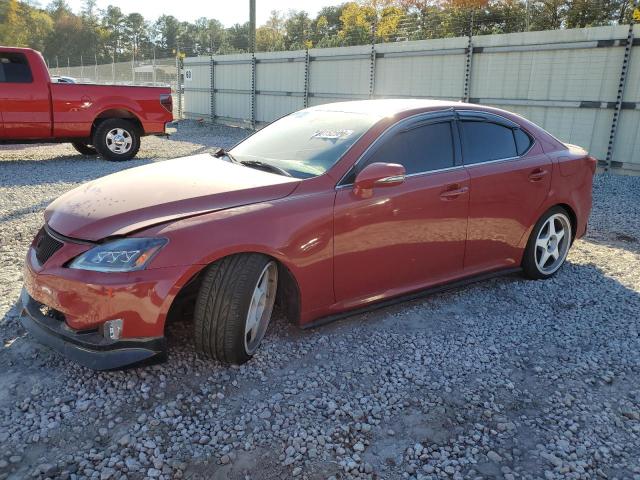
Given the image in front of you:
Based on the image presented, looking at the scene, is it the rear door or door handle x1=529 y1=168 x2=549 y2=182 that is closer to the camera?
door handle x1=529 y1=168 x2=549 y2=182

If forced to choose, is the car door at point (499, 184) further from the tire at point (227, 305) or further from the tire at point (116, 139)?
the tire at point (116, 139)

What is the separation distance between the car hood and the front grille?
0.07m

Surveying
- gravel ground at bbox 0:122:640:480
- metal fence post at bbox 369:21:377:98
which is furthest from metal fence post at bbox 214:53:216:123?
gravel ground at bbox 0:122:640:480

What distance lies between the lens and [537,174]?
4.46 m

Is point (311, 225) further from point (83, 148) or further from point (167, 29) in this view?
point (167, 29)

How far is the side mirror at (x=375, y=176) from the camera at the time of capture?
3357mm

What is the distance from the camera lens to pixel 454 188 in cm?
392

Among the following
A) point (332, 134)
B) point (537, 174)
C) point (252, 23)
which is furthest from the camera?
point (252, 23)

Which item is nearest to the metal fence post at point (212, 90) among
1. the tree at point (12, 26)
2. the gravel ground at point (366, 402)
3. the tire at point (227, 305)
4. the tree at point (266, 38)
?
the gravel ground at point (366, 402)

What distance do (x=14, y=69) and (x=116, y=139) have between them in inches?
82.0

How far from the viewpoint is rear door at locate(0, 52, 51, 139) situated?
9.58 meters

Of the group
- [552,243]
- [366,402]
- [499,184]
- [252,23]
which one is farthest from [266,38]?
[366,402]

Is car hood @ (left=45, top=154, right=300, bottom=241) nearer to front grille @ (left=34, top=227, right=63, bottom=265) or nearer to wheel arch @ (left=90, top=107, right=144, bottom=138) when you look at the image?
front grille @ (left=34, top=227, right=63, bottom=265)

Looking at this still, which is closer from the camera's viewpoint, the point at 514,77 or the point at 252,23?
the point at 514,77
